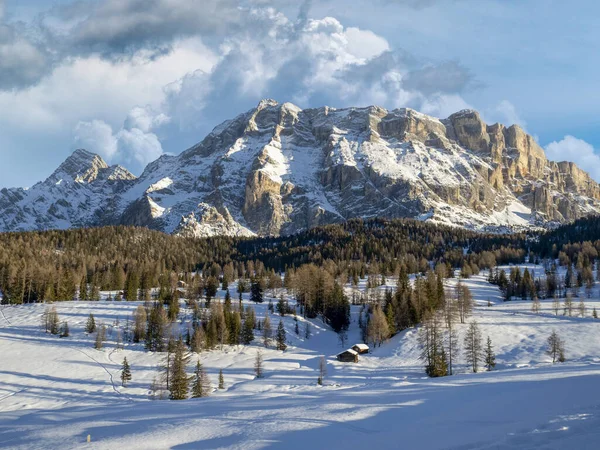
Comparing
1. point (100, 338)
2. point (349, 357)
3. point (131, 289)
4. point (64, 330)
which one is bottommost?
point (349, 357)

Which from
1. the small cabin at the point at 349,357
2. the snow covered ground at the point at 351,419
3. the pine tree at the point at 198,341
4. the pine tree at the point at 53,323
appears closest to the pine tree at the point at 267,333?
the pine tree at the point at 198,341

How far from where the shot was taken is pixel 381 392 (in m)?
30.3

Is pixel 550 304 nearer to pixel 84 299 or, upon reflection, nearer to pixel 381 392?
pixel 381 392

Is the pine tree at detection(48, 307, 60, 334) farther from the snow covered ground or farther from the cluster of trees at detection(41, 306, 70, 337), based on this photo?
the snow covered ground

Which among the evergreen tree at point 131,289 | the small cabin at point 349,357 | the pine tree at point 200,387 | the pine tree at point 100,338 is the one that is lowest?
the small cabin at point 349,357

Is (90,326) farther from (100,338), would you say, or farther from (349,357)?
(349,357)

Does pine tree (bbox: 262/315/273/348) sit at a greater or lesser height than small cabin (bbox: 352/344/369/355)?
greater

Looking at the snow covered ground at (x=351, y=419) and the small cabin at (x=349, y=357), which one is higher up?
the snow covered ground at (x=351, y=419)

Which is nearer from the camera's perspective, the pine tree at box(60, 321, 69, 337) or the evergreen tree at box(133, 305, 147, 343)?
the pine tree at box(60, 321, 69, 337)

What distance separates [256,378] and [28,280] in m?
83.5

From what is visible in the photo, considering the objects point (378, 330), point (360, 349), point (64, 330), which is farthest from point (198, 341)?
point (378, 330)

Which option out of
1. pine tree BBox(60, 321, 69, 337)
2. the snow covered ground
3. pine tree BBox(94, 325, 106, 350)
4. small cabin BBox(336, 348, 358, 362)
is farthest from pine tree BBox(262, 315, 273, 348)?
pine tree BBox(60, 321, 69, 337)

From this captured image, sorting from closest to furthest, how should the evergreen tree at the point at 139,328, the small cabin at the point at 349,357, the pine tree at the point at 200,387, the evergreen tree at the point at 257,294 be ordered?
1. the pine tree at the point at 200,387
2. the small cabin at the point at 349,357
3. the evergreen tree at the point at 139,328
4. the evergreen tree at the point at 257,294

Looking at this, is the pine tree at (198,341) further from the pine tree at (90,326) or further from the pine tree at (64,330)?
the pine tree at (64,330)
